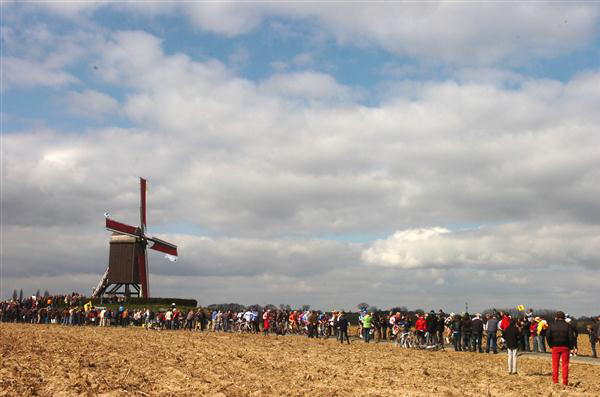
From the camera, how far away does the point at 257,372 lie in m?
16.8

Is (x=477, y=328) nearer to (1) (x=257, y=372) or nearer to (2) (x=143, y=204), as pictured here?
(1) (x=257, y=372)

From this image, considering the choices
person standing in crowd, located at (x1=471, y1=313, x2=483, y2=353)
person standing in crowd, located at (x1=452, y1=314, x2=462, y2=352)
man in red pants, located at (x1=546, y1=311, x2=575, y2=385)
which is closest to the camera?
man in red pants, located at (x1=546, y1=311, x2=575, y2=385)

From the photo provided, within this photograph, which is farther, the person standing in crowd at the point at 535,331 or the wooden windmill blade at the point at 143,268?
the wooden windmill blade at the point at 143,268

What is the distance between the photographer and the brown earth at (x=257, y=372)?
45.2ft

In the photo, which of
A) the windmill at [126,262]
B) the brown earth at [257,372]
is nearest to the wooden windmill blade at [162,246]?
the windmill at [126,262]

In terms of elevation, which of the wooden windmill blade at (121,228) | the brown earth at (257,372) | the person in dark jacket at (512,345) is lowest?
the brown earth at (257,372)

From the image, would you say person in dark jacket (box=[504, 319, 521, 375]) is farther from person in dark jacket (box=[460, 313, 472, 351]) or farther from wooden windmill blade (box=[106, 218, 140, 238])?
wooden windmill blade (box=[106, 218, 140, 238])

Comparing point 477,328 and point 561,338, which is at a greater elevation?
point 561,338

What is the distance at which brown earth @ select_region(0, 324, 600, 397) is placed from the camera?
13766 millimetres

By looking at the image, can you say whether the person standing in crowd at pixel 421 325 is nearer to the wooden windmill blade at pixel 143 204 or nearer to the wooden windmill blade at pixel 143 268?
the wooden windmill blade at pixel 143 268

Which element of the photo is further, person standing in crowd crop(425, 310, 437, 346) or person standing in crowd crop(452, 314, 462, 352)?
person standing in crowd crop(452, 314, 462, 352)

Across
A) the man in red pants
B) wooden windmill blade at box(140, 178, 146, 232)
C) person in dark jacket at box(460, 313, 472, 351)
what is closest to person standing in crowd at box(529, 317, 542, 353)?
person in dark jacket at box(460, 313, 472, 351)

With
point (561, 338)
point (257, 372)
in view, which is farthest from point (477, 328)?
point (257, 372)

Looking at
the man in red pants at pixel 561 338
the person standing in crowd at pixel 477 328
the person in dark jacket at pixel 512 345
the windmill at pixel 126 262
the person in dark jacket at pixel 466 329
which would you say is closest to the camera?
the man in red pants at pixel 561 338
